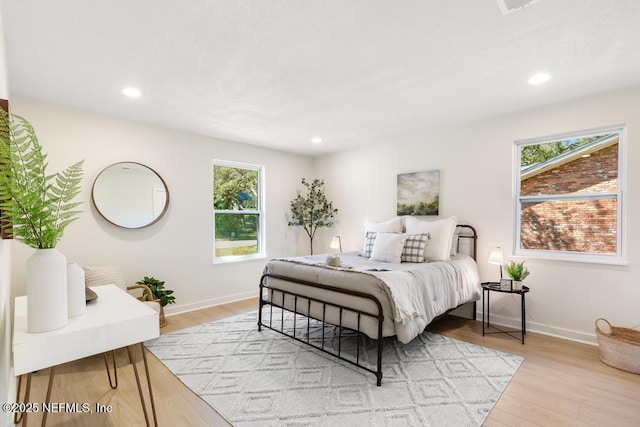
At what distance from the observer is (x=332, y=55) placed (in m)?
2.24

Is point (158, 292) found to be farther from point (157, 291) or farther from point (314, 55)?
point (314, 55)

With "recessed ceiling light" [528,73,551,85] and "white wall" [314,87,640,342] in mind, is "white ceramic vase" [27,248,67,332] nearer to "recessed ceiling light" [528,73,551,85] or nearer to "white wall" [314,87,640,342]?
"recessed ceiling light" [528,73,551,85]

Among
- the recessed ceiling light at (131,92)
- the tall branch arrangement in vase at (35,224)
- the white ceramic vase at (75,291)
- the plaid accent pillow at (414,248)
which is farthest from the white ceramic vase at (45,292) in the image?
the plaid accent pillow at (414,248)

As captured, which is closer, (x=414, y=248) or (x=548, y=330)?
(x=548, y=330)

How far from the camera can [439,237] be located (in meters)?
3.57

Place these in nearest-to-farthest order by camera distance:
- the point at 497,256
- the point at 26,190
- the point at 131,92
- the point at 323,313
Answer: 1. the point at 26,190
2. the point at 323,313
3. the point at 131,92
4. the point at 497,256

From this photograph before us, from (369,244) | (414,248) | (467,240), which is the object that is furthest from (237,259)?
(467,240)

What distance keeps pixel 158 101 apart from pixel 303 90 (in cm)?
149

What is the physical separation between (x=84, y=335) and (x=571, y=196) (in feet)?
13.7

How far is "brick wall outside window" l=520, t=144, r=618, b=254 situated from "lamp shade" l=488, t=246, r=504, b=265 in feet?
1.07

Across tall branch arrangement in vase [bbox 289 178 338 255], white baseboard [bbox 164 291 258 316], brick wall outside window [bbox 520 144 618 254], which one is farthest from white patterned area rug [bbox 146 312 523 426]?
tall branch arrangement in vase [bbox 289 178 338 255]

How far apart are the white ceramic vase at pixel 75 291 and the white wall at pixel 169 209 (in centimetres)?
234

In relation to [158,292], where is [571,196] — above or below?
above

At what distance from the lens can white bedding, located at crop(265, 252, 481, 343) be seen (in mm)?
2338
